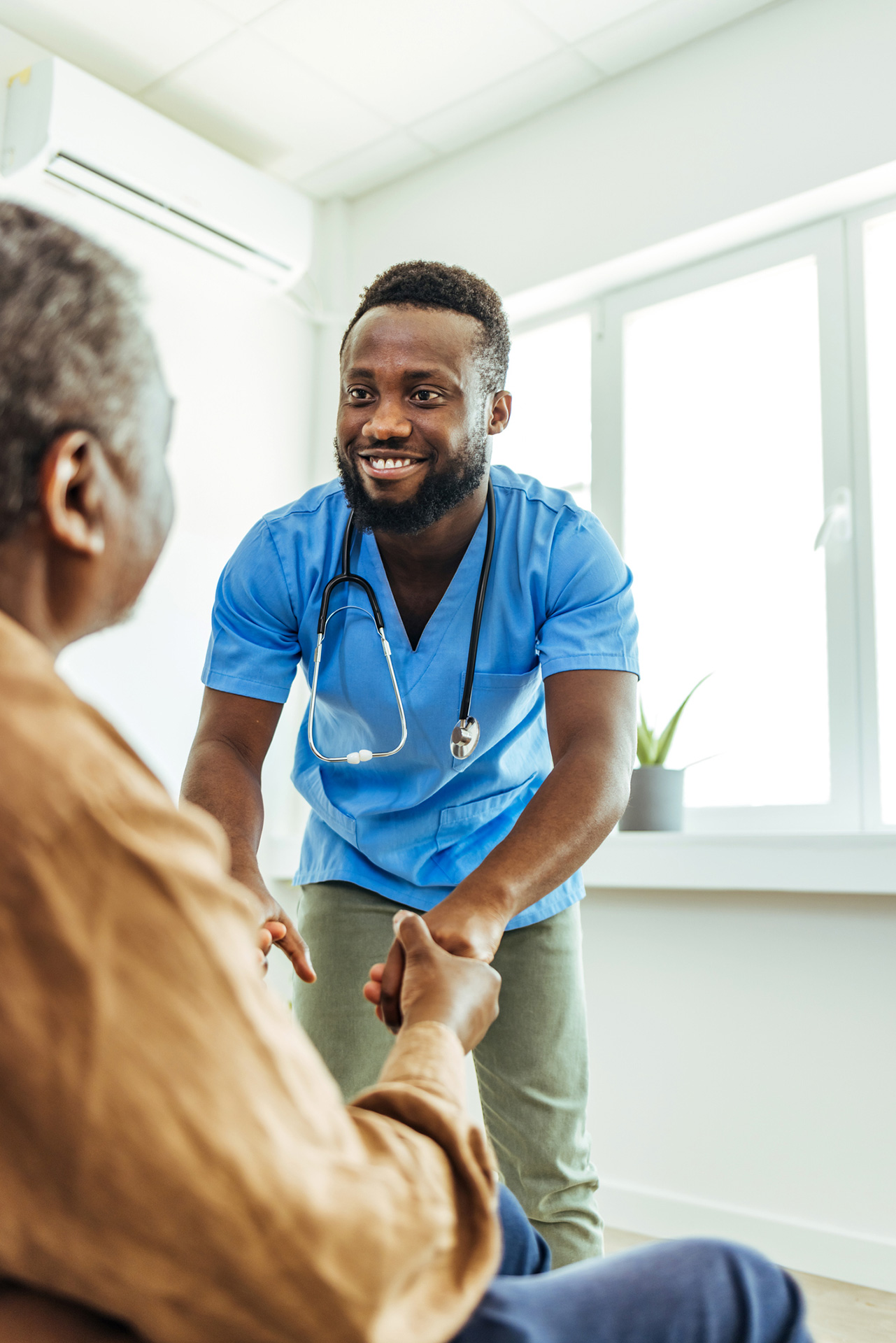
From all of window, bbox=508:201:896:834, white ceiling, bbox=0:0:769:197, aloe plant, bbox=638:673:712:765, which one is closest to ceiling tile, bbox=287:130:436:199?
white ceiling, bbox=0:0:769:197

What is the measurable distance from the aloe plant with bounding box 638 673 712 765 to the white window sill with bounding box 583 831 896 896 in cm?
18

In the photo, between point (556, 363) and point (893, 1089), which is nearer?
point (893, 1089)

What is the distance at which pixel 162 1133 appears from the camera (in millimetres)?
447

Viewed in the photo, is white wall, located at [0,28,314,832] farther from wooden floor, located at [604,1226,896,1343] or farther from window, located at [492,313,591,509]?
wooden floor, located at [604,1226,896,1343]

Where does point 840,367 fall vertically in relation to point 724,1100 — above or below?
above

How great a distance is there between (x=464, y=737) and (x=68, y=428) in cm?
95

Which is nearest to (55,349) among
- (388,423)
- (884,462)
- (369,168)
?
(388,423)

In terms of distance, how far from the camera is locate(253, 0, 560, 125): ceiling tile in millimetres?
2904

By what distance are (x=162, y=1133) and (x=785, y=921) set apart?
7.43ft

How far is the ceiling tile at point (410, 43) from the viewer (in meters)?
2.90

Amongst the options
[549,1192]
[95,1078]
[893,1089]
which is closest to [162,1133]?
[95,1078]

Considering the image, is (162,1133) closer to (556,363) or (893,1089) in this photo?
(893,1089)

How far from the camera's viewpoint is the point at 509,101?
3250 mm

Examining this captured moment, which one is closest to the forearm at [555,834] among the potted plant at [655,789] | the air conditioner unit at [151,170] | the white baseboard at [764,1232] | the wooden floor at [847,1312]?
the wooden floor at [847,1312]
